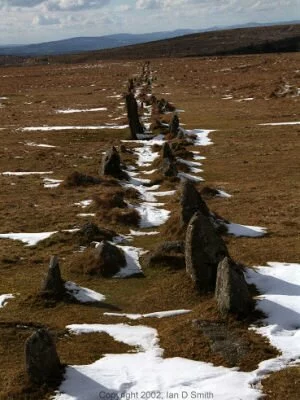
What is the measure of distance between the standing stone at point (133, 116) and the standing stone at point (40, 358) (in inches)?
1308

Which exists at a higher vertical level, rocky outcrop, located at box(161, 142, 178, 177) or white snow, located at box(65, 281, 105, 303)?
rocky outcrop, located at box(161, 142, 178, 177)

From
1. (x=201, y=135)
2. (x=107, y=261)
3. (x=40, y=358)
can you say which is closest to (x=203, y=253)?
(x=107, y=261)

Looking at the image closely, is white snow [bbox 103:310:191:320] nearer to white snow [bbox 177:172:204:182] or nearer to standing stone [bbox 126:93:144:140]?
white snow [bbox 177:172:204:182]

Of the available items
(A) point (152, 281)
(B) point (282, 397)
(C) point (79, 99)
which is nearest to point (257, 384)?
(B) point (282, 397)

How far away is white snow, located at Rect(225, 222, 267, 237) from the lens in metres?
21.2

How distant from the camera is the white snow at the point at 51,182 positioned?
101 feet

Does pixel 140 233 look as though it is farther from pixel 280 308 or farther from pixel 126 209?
pixel 280 308

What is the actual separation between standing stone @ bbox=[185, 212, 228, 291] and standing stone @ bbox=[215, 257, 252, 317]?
167cm

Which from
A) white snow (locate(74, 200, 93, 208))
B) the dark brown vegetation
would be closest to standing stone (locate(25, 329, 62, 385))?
the dark brown vegetation

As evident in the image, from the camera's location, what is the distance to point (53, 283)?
16219mm

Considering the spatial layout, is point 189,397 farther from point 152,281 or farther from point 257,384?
point 152,281

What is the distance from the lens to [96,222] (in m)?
23.7

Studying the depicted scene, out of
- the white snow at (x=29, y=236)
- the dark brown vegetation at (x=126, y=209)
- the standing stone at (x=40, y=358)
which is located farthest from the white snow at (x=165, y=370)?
the white snow at (x=29, y=236)

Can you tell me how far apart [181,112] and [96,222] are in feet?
121
